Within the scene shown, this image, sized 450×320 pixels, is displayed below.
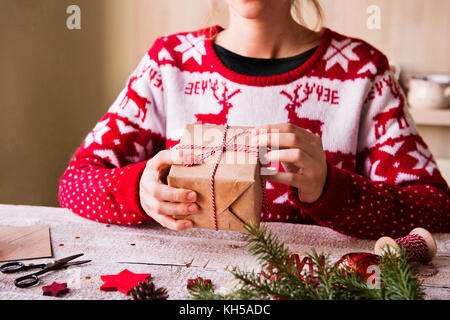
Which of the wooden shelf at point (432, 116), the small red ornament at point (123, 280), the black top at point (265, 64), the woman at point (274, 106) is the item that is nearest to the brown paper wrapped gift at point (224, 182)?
the small red ornament at point (123, 280)

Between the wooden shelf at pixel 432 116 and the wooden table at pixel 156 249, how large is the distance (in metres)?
1.31

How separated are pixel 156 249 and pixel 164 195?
0.12 meters

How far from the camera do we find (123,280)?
0.63 meters

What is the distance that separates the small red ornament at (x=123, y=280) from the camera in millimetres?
606

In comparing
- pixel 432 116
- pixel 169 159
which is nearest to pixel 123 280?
pixel 169 159

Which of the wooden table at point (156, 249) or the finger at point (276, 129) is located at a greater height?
the finger at point (276, 129)

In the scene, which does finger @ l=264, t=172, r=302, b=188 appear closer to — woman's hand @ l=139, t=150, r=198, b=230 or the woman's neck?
woman's hand @ l=139, t=150, r=198, b=230

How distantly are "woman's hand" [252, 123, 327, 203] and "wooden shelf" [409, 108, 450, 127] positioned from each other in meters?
1.49

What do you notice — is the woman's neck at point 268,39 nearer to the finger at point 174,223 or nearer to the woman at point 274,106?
the woman at point 274,106

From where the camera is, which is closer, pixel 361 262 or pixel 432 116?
pixel 361 262

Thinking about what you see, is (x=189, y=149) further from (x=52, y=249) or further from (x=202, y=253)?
(x=52, y=249)

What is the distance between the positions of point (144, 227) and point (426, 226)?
0.56 metres

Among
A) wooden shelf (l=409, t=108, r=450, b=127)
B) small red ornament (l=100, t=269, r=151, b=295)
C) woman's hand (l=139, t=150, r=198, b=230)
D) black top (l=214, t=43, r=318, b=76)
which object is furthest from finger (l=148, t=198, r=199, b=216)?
wooden shelf (l=409, t=108, r=450, b=127)

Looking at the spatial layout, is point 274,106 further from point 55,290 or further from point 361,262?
point 55,290
